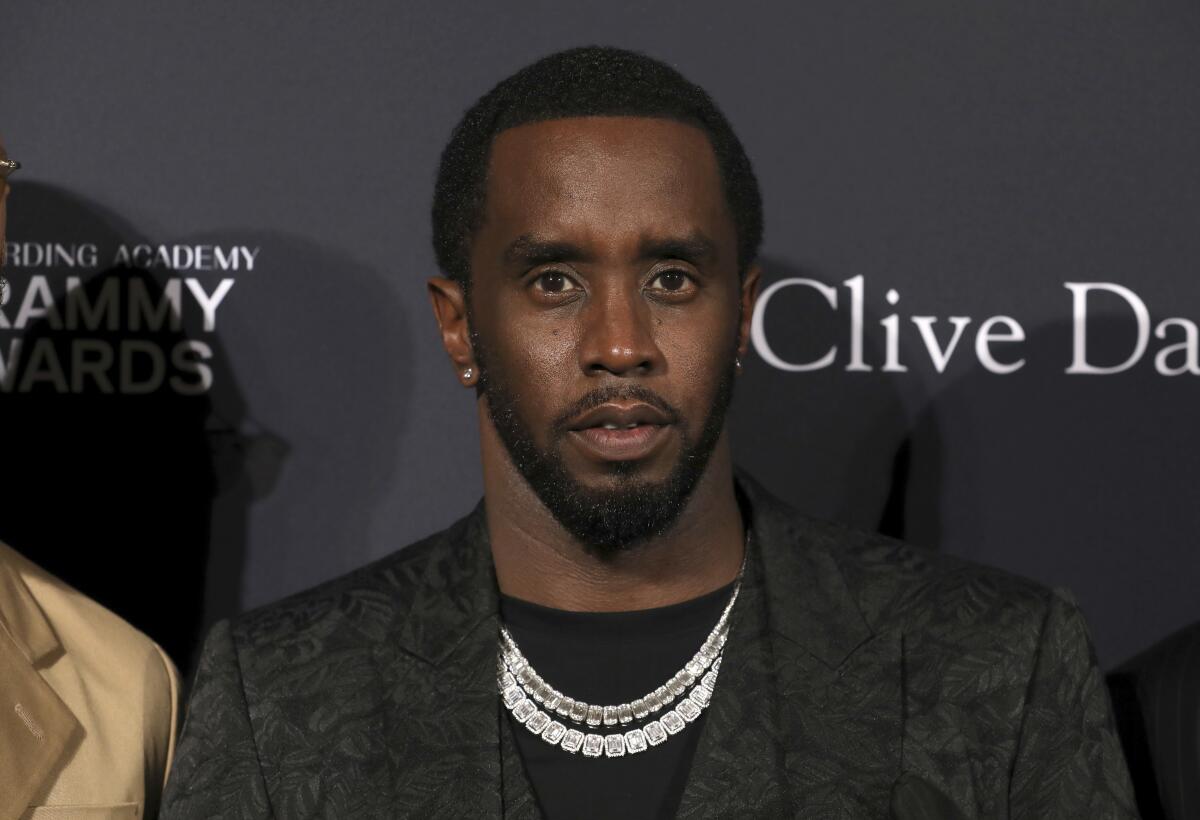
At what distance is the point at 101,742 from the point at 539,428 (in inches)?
25.6

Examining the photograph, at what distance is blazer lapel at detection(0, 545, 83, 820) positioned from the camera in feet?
6.15

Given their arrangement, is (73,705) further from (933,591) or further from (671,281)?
(933,591)

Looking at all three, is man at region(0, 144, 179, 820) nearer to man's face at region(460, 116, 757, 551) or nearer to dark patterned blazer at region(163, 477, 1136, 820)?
dark patterned blazer at region(163, 477, 1136, 820)

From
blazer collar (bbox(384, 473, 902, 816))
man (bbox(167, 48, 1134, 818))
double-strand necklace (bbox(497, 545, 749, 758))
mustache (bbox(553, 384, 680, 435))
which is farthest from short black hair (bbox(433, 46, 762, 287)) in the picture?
double-strand necklace (bbox(497, 545, 749, 758))

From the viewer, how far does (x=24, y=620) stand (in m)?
1.99

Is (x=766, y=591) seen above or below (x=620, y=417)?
below

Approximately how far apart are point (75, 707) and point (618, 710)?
64cm

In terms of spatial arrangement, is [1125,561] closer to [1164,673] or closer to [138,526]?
[1164,673]

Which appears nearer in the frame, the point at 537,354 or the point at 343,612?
Result: the point at 537,354

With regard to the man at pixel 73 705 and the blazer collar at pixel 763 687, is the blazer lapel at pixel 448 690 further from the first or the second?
the man at pixel 73 705

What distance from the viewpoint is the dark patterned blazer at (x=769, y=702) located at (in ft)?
5.67

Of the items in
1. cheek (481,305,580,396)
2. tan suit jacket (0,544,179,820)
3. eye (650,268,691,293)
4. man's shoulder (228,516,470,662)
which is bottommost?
tan suit jacket (0,544,179,820)

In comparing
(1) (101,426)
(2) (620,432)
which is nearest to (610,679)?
(2) (620,432)

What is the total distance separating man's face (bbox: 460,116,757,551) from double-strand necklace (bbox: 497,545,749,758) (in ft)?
0.52
